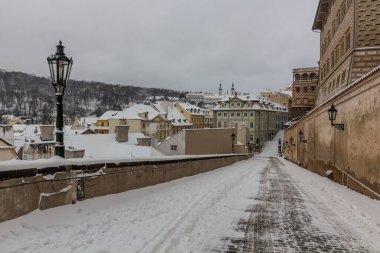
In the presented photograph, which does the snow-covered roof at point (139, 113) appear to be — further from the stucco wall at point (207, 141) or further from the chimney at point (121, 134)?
the stucco wall at point (207, 141)

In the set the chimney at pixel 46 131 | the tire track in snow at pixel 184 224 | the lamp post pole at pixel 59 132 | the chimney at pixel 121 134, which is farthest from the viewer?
the chimney at pixel 121 134

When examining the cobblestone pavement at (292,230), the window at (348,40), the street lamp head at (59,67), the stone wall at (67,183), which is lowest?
the cobblestone pavement at (292,230)

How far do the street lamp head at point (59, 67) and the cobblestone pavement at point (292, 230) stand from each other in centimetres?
496

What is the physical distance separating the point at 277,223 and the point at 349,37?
18.9 meters

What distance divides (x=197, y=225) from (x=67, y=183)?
271cm

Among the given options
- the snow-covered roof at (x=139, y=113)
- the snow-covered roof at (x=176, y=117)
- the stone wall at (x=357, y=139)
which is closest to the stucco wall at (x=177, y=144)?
the stone wall at (x=357, y=139)

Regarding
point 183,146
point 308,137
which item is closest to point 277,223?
point 308,137

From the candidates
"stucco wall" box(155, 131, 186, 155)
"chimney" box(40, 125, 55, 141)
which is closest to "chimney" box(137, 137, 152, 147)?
"stucco wall" box(155, 131, 186, 155)

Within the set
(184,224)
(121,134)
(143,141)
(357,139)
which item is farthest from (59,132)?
(121,134)

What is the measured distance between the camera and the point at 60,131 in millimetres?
8164

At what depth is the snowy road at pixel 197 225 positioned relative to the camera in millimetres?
5695

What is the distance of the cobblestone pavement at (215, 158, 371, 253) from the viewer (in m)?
5.88

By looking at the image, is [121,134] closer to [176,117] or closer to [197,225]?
[197,225]

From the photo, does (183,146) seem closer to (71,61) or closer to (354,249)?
(71,61)
